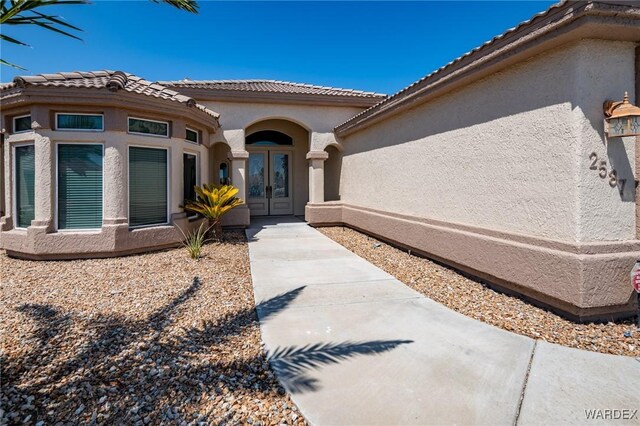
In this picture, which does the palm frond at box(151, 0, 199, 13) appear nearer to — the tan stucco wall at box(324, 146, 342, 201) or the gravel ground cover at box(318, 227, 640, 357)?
the gravel ground cover at box(318, 227, 640, 357)

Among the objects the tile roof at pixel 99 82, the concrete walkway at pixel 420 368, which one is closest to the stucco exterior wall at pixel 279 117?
the tile roof at pixel 99 82

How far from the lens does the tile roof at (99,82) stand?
23.1ft

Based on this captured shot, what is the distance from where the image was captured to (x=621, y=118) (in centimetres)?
406

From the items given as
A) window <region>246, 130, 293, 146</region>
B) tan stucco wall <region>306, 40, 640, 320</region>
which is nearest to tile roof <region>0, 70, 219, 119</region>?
window <region>246, 130, 293, 146</region>

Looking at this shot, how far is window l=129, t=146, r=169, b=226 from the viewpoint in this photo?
7.86 meters

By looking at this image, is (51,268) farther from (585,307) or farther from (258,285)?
(585,307)

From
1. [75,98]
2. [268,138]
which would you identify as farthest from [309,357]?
[268,138]

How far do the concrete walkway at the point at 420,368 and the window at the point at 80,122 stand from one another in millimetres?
5726

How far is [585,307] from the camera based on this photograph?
4.10 m

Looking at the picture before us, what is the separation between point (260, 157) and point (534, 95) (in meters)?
11.5

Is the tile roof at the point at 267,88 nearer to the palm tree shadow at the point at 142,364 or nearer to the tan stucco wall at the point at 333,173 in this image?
the tan stucco wall at the point at 333,173

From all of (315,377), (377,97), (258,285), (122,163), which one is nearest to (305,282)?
(258,285)

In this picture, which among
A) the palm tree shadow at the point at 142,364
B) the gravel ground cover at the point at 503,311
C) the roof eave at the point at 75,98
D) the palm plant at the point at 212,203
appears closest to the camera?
the palm tree shadow at the point at 142,364

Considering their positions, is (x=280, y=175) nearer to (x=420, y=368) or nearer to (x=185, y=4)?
(x=185, y=4)
